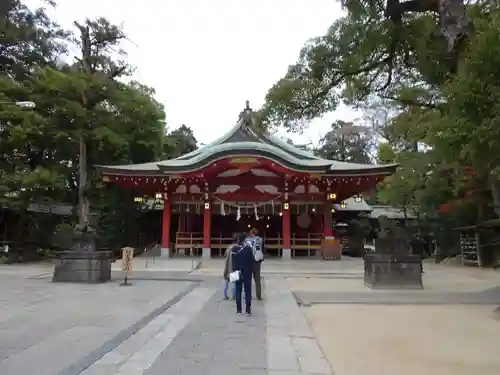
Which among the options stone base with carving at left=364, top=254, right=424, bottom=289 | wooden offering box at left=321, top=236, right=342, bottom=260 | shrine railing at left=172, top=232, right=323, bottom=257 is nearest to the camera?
stone base with carving at left=364, top=254, right=424, bottom=289

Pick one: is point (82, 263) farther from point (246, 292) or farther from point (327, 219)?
point (327, 219)

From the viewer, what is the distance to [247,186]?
75.3 ft

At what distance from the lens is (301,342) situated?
5.74 meters

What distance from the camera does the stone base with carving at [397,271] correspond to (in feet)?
37.5

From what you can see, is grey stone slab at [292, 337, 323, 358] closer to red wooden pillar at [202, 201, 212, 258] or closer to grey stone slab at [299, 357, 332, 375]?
grey stone slab at [299, 357, 332, 375]

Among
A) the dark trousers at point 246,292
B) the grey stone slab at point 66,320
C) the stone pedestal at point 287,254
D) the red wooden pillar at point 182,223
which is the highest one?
the red wooden pillar at point 182,223

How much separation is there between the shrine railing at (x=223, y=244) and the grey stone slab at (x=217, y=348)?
49.1 ft

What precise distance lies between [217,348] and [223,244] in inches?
720

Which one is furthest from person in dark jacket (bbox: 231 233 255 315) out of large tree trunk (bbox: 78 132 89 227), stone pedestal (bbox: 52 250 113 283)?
large tree trunk (bbox: 78 132 89 227)

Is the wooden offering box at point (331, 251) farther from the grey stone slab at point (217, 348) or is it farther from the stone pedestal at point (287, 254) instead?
the grey stone slab at point (217, 348)

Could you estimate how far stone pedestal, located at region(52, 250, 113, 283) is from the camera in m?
12.5

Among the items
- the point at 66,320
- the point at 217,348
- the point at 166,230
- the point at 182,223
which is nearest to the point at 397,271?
the point at 217,348

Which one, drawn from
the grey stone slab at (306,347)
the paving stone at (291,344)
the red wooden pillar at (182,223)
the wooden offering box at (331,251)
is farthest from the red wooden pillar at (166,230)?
the grey stone slab at (306,347)

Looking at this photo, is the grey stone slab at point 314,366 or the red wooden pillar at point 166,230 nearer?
the grey stone slab at point 314,366
